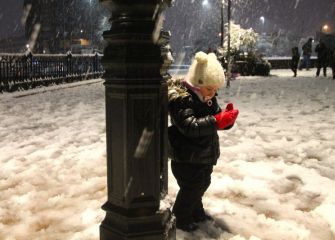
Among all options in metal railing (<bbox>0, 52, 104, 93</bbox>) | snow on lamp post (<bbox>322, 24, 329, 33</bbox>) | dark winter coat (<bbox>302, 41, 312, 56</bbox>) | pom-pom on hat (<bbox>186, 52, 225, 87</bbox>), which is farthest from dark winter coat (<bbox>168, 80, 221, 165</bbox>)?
snow on lamp post (<bbox>322, 24, 329, 33</bbox>)

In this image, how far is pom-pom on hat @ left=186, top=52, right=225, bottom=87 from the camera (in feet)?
8.59

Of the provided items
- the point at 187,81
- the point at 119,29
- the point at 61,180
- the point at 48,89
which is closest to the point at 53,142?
the point at 61,180

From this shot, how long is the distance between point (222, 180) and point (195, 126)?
164 cm

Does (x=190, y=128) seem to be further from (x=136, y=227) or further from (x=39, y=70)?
(x=39, y=70)

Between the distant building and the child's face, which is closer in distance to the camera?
the child's face

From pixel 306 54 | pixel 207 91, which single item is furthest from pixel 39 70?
pixel 306 54

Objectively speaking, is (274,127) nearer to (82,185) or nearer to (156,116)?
(82,185)

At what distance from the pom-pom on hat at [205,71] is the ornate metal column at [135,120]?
0.30 metres

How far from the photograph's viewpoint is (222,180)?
407cm

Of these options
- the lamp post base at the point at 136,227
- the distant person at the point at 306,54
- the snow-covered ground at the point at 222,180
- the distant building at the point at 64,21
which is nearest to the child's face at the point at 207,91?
the lamp post base at the point at 136,227

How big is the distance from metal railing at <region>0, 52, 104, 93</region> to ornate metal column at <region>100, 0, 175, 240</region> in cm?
1172

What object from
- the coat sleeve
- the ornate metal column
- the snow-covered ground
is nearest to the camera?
the ornate metal column

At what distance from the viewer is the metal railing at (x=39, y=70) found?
13.2 m

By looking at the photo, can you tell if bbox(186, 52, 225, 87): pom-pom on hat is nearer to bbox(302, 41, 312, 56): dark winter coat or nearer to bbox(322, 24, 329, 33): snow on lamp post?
bbox(302, 41, 312, 56): dark winter coat
